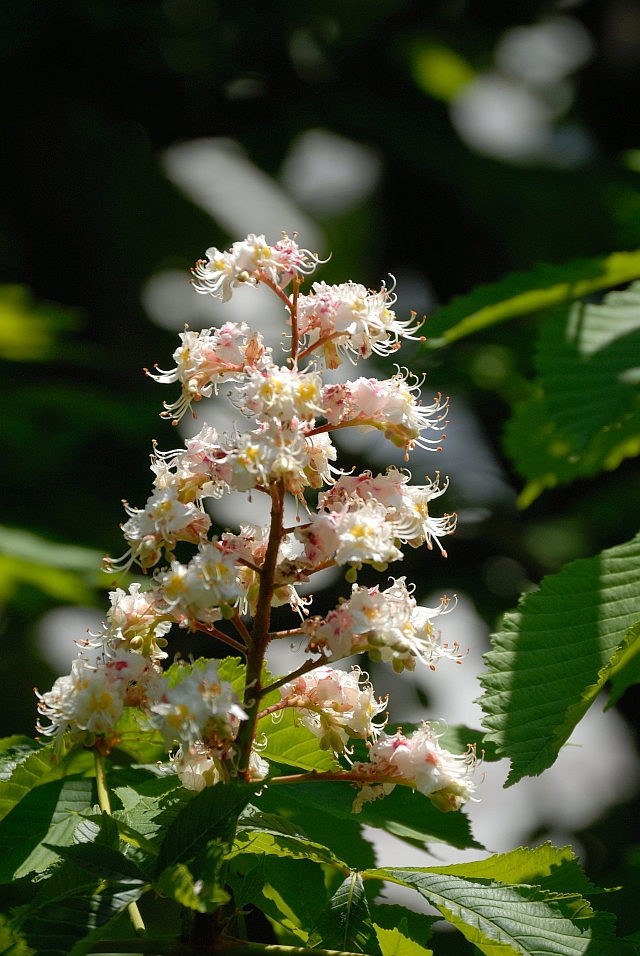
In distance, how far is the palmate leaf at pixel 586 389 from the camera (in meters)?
2.28

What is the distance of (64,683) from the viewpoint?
5.35ft

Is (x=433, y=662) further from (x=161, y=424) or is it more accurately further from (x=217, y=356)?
(x=161, y=424)

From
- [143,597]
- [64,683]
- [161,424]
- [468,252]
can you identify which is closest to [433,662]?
[143,597]

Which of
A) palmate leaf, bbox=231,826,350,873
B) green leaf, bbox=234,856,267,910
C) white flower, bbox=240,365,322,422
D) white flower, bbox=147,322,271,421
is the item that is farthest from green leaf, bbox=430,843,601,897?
white flower, bbox=147,322,271,421

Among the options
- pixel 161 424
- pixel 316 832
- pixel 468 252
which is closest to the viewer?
pixel 316 832

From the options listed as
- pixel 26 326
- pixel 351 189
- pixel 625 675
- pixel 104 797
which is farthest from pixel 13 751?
pixel 351 189

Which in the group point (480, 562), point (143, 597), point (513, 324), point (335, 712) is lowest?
point (335, 712)

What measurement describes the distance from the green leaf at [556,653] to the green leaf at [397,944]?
12.1 inches

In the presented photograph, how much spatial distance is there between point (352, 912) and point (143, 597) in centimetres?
57

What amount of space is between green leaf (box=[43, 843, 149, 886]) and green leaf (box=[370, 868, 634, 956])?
38cm

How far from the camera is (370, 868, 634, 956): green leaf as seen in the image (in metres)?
1.43

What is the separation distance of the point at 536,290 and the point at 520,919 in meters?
1.57

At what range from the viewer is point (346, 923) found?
1.52 m

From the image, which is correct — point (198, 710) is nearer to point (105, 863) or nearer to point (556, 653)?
point (105, 863)
